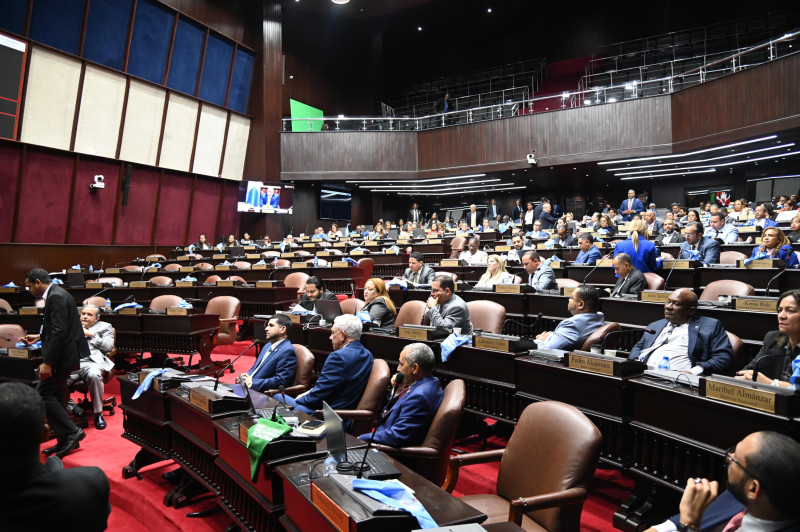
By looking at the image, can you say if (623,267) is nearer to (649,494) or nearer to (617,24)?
(649,494)

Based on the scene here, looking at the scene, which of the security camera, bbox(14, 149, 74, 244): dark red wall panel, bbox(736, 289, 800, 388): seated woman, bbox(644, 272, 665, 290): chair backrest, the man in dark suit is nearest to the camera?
bbox(736, 289, 800, 388): seated woman

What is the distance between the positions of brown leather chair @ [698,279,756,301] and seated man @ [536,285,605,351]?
118 cm

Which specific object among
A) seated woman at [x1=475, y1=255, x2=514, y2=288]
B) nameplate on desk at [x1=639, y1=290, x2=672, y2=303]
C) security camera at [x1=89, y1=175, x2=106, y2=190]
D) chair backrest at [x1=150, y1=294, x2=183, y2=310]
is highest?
security camera at [x1=89, y1=175, x2=106, y2=190]

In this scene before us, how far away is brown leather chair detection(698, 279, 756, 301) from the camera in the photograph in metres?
3.85

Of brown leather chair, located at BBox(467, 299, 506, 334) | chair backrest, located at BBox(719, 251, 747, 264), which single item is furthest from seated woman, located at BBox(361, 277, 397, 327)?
chair backrest, located at BBox(719, 251, 747, 264)

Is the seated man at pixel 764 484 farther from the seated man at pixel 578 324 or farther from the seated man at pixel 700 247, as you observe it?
the seated man at pixel 700 247

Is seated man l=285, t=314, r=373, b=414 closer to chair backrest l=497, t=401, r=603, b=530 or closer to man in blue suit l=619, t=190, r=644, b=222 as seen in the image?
chair backrest l=497, t=401, r=603, b=530

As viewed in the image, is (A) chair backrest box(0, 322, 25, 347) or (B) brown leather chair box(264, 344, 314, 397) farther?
(A) chair backrest box(0, 322, 25, 347)

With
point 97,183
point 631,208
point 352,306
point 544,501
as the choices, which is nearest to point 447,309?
point 352,306

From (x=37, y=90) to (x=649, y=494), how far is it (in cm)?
1108

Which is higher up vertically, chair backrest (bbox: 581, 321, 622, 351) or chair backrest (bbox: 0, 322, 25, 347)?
chair backrest (bbox: 581, 321, 622, 351)

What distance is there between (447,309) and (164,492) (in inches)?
90.6

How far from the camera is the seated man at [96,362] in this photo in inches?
171

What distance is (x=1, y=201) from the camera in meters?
8.92
